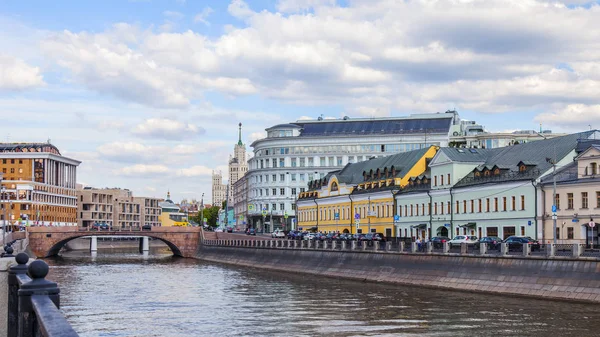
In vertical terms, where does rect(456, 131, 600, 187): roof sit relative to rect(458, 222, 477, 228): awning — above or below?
above

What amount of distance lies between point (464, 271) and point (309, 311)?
1415 cm

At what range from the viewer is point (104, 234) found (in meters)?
130

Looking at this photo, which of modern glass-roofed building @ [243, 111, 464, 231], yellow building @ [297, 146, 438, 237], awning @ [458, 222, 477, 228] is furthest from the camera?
modern glass-roofed building @ [243, 111, 464, 231]

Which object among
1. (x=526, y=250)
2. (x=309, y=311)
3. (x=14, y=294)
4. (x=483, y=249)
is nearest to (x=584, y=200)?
(x=483, y=249)

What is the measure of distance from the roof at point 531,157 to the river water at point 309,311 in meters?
18.2

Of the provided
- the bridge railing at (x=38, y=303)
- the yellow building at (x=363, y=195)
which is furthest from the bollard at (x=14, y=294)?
the yellow building at (x=363, y=195)

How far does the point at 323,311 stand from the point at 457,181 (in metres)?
40.8

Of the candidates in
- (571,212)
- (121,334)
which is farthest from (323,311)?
(571,212)

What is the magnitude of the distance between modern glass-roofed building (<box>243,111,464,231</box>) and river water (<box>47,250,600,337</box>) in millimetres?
97608

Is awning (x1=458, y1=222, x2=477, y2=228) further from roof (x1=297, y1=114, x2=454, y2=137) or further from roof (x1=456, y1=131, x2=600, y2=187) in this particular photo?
roof (x1=297, y1=114, x2=454, y2=137)

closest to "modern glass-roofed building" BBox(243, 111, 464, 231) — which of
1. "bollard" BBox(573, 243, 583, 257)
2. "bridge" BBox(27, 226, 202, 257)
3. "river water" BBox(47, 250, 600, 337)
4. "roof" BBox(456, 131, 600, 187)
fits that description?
"bridge" BBox(27, 226, 202, 257)

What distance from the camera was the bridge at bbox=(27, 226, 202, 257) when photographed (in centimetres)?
12469

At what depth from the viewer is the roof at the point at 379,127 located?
161m

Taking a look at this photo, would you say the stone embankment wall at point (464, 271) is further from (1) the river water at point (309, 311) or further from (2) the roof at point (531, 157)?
(2) the roof at point (531, 157)
